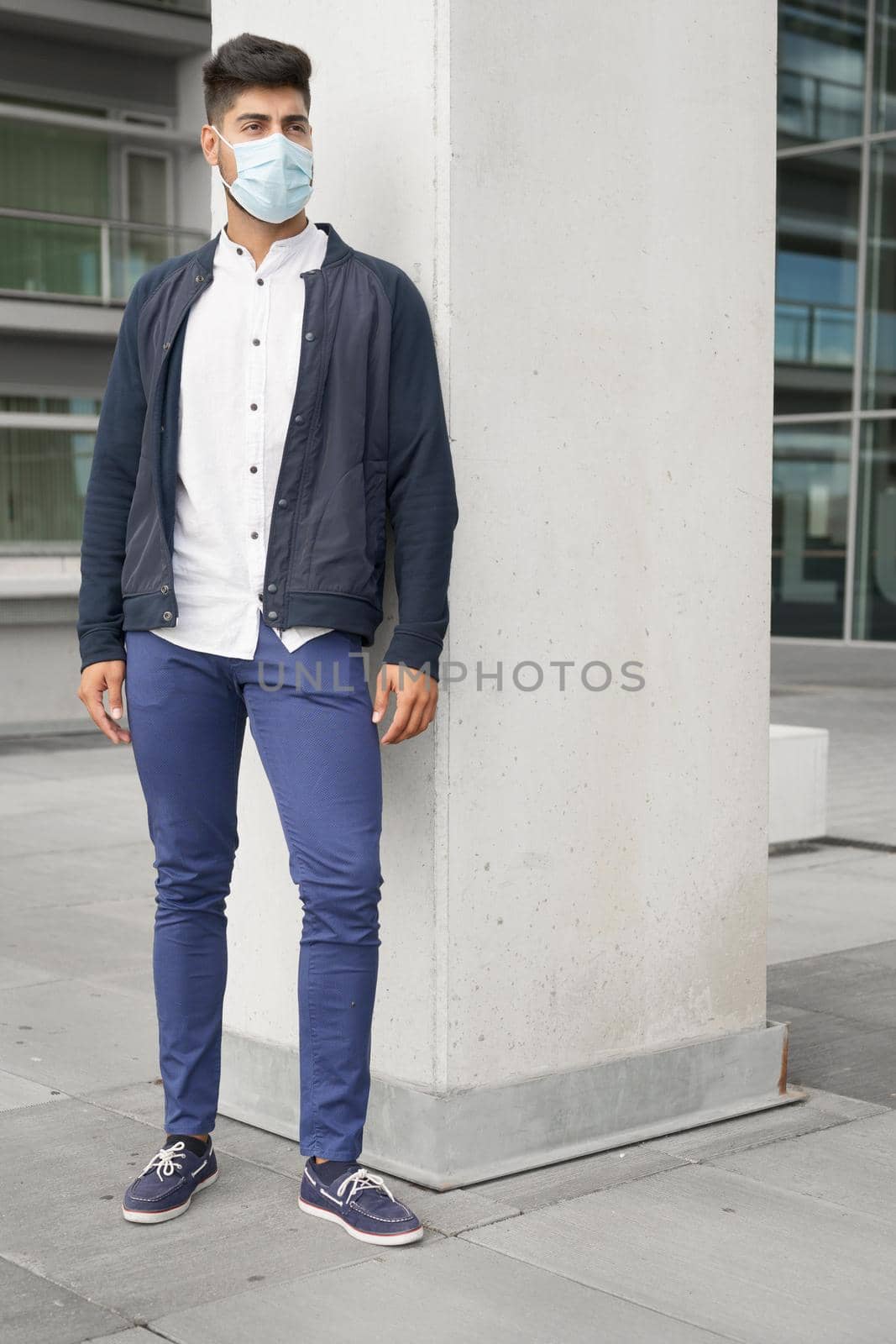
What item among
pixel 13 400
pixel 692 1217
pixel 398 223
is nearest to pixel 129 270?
pixel 13 400

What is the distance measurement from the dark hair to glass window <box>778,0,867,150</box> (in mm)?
18848

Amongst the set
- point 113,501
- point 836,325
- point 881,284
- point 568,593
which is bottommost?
point 568,593

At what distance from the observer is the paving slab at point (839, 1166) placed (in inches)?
135

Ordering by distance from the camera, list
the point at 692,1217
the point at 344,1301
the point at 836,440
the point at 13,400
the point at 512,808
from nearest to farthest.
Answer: the point at 344,1301
the point at 692,1217
the point at 512,808
the point at 13,400
the point at 836,440

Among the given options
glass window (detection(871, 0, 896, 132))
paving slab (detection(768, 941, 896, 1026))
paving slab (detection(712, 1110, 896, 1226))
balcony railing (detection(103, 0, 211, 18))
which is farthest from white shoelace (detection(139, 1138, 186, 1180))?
glass window (detection(871, 0, 896, 132))

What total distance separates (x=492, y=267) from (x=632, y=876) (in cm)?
139

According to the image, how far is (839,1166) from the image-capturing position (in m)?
3.62

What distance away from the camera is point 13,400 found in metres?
13.8

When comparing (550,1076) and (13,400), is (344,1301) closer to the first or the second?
A: (550,1076)

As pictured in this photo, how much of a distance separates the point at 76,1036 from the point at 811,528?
58.2 ft

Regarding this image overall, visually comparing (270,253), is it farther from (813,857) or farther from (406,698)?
(813,857)

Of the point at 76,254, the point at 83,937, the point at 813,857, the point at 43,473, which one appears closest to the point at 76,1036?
the point at 83,937

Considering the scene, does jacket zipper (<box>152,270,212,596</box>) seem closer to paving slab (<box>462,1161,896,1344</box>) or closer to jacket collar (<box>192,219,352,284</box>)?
jacket collar (<box>192,219,352,284</box>)

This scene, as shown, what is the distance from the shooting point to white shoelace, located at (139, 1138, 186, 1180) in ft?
10.9
